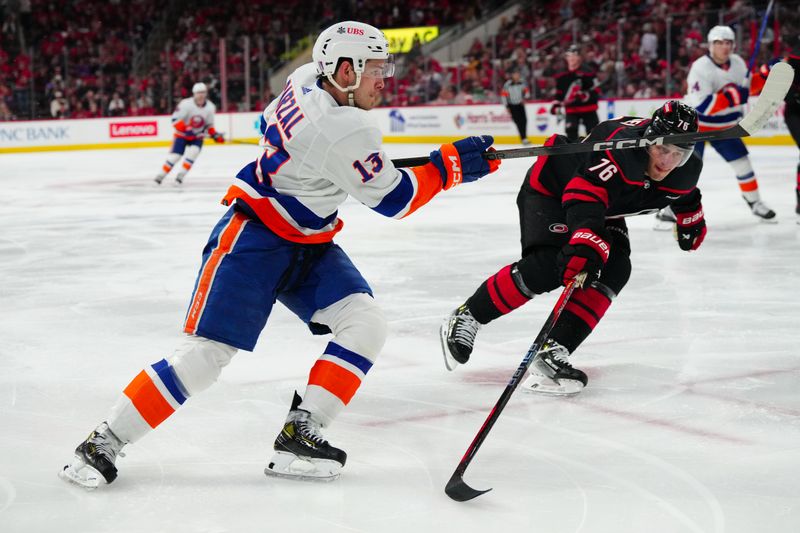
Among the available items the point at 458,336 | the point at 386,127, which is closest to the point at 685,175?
the point at 458,336

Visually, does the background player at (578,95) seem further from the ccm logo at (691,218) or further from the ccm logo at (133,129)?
the ccm logo at (691,218)

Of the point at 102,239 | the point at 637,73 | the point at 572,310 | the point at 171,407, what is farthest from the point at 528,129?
the point at 171,407

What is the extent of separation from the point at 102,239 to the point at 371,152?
15.8 feet

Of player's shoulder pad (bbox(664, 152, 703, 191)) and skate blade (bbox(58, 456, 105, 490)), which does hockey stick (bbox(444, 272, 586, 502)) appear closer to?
player's shoulder pad (bbox(664, 152, 703, 191))

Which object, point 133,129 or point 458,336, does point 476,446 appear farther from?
point 133,129

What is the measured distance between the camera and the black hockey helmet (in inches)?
113

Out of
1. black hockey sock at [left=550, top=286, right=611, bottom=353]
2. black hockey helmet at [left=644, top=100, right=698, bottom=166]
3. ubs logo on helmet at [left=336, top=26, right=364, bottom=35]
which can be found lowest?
black hockey sock at [left=550, top=286, right=611, bottom=353]

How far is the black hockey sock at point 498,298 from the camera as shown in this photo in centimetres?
321

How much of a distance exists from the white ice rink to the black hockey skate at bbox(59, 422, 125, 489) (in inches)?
1.4

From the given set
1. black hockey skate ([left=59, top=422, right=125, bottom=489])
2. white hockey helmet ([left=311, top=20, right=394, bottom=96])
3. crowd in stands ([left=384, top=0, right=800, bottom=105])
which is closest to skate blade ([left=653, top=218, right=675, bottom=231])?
white hockey helmet ([left=311, top=20, right=394, bottom=96])

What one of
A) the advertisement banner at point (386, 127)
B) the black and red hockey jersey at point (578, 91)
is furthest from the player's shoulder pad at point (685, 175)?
the advertisement banner at point (386, 127)

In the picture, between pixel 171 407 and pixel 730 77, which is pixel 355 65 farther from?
pixel 730 77

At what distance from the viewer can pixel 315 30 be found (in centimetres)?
2194

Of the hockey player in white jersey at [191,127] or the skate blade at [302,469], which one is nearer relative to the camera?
the skate blade at [302,469]
